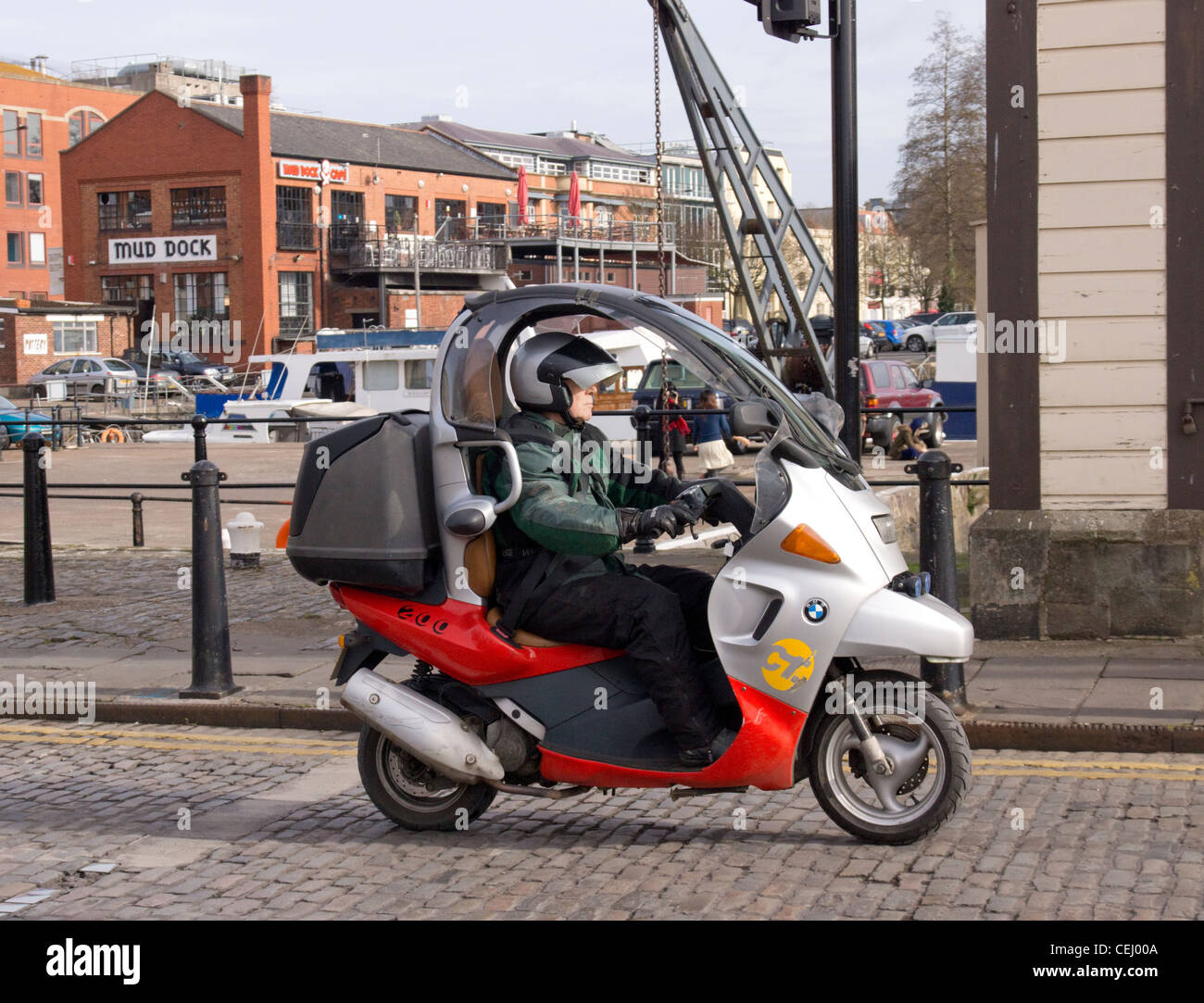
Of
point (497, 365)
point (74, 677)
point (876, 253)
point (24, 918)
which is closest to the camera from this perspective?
point (24, 918)

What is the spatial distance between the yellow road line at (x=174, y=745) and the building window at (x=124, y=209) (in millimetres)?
63217

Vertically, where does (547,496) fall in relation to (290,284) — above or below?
below

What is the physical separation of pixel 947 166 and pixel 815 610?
64104mm

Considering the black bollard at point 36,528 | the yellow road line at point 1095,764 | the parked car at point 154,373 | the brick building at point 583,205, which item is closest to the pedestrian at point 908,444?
the black bollard at point 36,528

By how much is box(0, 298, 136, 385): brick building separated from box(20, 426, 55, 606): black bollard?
5261 centimetres

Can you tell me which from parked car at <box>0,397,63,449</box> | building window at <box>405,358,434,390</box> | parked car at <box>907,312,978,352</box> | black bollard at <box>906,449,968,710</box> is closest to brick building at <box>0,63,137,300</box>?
parked car at <box>907,312,978,352</box>

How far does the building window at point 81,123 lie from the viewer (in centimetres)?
8381

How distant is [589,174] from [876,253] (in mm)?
17054

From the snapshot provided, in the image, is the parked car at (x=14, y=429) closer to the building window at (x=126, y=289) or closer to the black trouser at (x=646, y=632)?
the black trouser at (x=646, y=632)

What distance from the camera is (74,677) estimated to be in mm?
8680

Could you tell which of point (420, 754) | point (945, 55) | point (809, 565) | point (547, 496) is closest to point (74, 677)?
point (420, 754)

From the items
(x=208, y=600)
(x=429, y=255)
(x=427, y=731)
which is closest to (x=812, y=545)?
(x=427, y=731)

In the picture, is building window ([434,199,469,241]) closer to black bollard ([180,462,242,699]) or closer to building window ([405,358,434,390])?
building window ([405,358,434,390])
